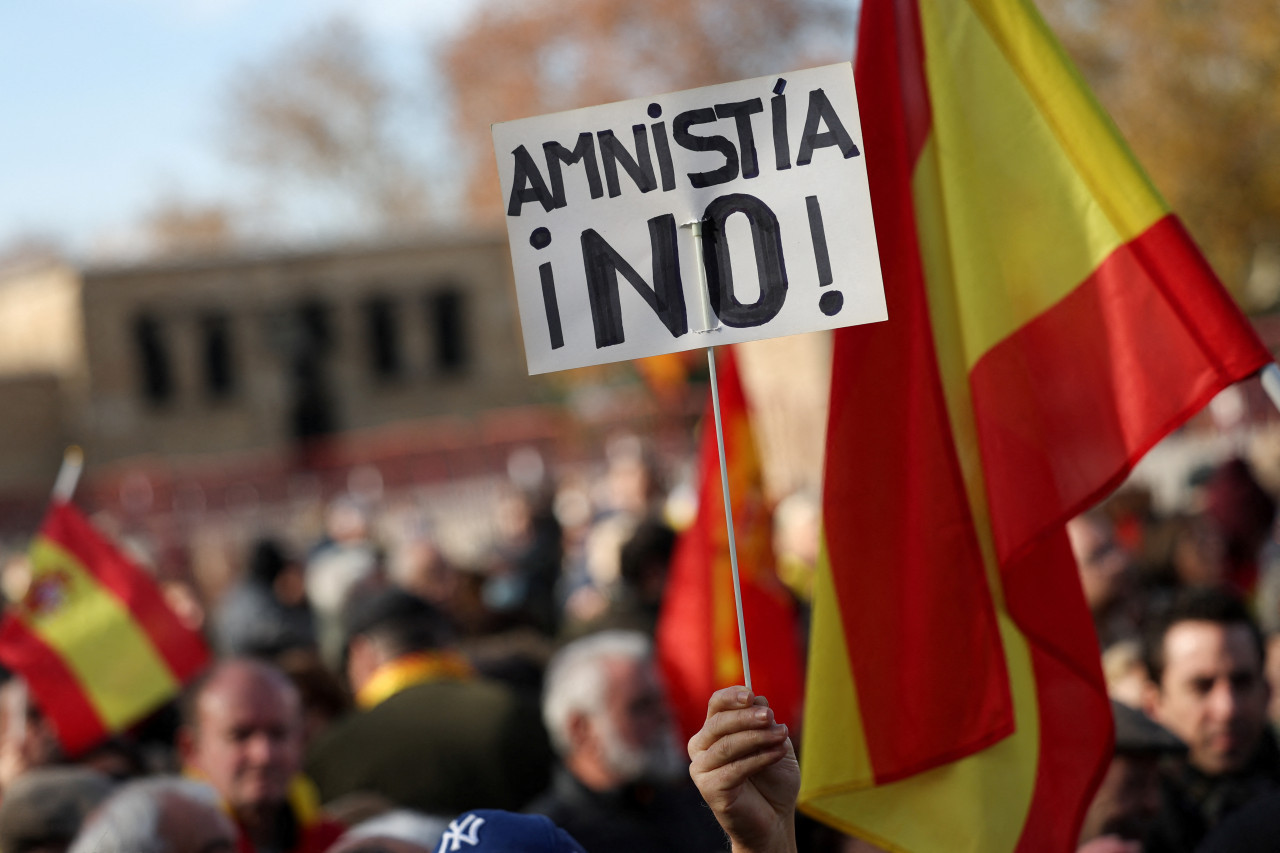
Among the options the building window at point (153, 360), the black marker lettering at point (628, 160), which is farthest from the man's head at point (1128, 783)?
the building window at point (153, 360)

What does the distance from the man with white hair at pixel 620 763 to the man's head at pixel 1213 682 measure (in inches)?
47.1

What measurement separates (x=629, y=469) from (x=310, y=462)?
17864mm

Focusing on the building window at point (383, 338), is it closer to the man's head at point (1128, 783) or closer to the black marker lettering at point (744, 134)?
the man's head at point (1128, 783)

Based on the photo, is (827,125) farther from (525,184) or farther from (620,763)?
(620,763)

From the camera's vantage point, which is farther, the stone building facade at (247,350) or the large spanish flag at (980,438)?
the stone building facade at (247,350)

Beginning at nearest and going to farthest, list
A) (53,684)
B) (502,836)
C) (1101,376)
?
1. (502,836)
2. (1101,376)
3. (53,684)

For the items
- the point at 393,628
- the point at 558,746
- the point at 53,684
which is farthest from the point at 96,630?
the point at 558,746

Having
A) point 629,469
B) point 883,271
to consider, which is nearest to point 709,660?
point 883,271

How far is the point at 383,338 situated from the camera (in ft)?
132

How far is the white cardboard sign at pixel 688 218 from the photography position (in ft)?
8.59

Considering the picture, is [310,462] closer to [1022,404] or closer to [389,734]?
[389,734]

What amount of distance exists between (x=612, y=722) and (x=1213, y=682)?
1.50 meters

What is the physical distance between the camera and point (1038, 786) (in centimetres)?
288

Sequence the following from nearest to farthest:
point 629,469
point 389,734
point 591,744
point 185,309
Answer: point 591,744 < point 389,734 < point 629,469 < point 185,309
